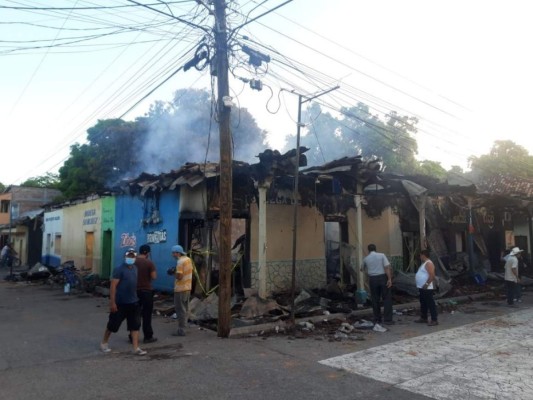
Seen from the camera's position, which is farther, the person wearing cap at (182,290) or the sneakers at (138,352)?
the person wearing cap at (182,290)

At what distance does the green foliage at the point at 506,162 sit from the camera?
3047 centimetres

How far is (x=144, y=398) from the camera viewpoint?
4754 millimetres

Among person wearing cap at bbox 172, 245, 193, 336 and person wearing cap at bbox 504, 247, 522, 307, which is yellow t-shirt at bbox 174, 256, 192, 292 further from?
person wearing cap at bbox 504, 247, 522, 307

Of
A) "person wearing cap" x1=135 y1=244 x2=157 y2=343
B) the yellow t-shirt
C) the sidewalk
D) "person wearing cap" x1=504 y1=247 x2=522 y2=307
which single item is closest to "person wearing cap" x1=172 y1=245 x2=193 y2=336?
the yellow t-shirt

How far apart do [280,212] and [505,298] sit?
7478 millimetres

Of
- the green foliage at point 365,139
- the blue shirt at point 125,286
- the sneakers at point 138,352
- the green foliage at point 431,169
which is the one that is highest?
the green foliage at point 365,139

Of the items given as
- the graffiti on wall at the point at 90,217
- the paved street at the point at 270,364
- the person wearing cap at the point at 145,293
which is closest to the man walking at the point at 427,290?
the paved street at the point at 270,364

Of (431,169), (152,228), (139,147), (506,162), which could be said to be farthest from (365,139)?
(152,228)

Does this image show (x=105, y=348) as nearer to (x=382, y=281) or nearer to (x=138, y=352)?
(x=138, y=352)

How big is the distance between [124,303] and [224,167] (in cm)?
314

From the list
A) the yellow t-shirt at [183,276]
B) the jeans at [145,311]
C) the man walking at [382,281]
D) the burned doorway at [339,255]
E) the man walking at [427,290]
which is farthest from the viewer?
the burned doorway at [339,255]

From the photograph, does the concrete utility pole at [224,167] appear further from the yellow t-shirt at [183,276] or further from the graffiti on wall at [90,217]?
the graffiti on wall at [90,217]

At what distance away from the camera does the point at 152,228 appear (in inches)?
537

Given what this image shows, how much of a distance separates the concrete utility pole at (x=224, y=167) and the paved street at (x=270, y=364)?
72 cm
